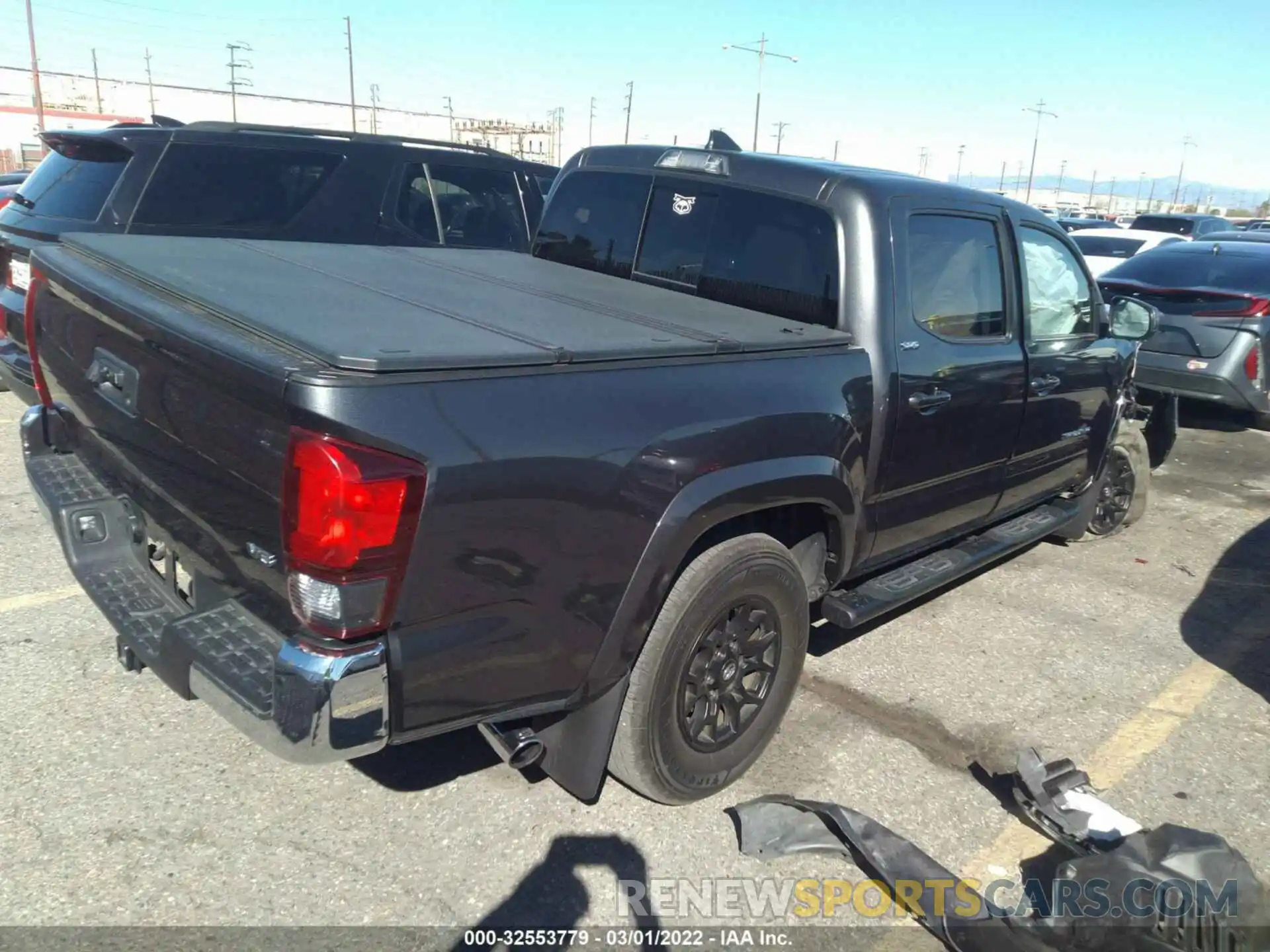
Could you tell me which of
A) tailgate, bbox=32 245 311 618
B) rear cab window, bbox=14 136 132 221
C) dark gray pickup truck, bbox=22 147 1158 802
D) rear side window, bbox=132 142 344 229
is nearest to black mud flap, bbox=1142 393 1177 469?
dark gray pickup truck, bbox=22 147 1158 802

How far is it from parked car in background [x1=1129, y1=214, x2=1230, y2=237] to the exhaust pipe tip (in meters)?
22.0

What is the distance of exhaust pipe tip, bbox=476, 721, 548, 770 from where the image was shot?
100 inches

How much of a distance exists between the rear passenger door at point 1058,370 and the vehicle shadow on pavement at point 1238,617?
3.12 ft

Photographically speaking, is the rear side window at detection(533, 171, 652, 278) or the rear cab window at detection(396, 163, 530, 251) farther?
the rear cab window at detection(396, 163, 530, 251)

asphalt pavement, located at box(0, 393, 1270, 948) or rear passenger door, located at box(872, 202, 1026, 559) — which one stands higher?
rear passenger door, located at box(872, 202, 1026, 559)

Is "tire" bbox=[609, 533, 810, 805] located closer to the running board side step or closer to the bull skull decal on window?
the running board side step

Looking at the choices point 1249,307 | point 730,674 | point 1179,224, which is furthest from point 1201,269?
point 1179,224

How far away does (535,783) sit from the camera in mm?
3174

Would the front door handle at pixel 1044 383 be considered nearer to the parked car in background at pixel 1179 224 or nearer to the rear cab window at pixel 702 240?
the rear cab window at pixel 702 240

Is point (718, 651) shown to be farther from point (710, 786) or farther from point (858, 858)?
point (858, 858)

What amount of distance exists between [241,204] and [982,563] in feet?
15.8

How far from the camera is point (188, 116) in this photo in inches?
3123

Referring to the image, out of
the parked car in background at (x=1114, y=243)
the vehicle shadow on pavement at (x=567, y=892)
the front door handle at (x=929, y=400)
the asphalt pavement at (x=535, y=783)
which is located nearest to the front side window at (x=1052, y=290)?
the front door handle at (x=929, y=400)

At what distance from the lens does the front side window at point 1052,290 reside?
4.36 metres
